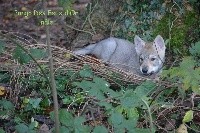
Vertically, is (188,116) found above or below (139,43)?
above

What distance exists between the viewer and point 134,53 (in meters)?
7.54

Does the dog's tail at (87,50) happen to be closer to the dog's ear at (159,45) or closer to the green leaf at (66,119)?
the dog's ear at (159,45)

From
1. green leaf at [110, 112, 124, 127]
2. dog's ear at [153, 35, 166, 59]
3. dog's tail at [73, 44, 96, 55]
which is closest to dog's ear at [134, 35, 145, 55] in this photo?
dog's ear at [153, 35, 166, 59]

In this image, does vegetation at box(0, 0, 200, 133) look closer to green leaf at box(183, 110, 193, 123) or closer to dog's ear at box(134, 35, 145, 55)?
green leaf at box(183, 110, 193, 123)

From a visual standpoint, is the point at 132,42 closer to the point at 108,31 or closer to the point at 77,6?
the point at 108,31

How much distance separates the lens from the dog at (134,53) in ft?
23.2

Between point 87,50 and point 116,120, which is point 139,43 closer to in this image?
point 87,50

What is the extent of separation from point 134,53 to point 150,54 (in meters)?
0.36

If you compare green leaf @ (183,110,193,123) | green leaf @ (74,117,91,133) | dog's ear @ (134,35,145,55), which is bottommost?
dog's ear @ (134,35,145,55)

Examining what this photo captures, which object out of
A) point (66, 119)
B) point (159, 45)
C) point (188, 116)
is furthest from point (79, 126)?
point (159, 45)

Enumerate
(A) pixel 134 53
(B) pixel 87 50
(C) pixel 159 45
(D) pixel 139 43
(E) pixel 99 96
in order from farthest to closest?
(A) pixel 134 53 < (B) pixel 87 50 < (D) pixel 139 43 < (C) pixel 159 45 < (E) pixel 99 96

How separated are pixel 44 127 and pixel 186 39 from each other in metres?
3.41

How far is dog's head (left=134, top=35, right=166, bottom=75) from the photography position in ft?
23.1

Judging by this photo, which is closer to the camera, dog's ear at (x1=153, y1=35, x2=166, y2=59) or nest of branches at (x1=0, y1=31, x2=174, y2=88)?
nest of branches at (x1=0, y1=31, x2=174, y2=88)
